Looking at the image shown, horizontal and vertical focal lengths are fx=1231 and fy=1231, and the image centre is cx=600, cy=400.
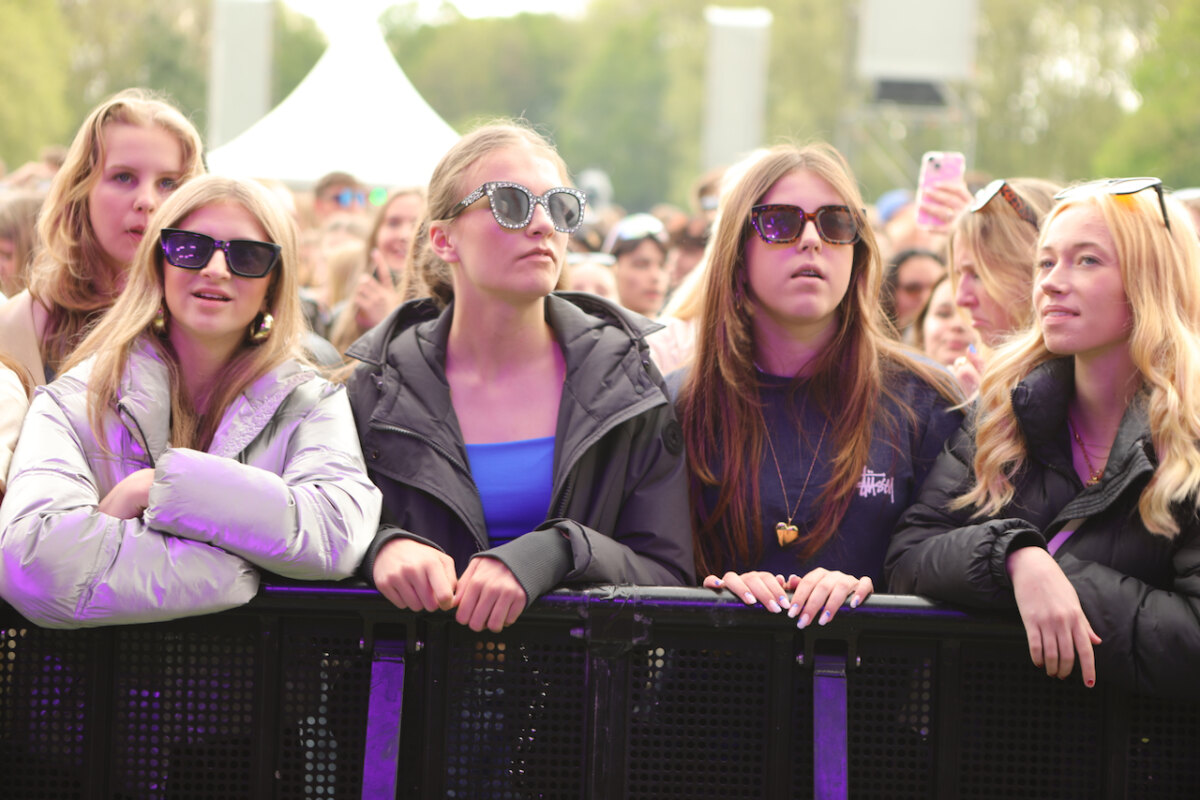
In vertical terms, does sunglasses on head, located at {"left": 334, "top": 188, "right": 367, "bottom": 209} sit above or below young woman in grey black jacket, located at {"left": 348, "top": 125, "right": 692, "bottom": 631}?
above

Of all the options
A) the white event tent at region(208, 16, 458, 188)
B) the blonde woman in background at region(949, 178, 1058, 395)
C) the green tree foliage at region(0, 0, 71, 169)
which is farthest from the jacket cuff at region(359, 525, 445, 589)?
the green tree foliage at region(0, 0, 71, 169)

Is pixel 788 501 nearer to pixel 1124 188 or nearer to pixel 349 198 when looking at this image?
pixel 1124 188

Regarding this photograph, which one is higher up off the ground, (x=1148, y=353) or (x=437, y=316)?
(x=437, y=316)

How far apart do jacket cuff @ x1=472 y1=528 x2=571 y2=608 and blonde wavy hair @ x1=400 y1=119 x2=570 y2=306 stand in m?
1.12

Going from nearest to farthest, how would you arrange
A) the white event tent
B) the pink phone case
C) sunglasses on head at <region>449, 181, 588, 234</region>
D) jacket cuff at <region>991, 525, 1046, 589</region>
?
jacket cuff at <region>991, 525, 1046, 589</region>, sunglasses on head at <region>449, 181, 588, 234</region>, the pink phone case, the white event tent

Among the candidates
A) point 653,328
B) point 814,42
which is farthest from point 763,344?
point 814,42

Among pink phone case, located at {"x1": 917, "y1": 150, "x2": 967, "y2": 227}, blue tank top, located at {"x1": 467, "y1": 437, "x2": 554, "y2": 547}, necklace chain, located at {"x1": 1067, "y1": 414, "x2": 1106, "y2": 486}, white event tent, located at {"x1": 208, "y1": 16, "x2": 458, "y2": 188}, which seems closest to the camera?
necklace chain, located at {"x1": 1067, "y1": 414, "x2": 1106, "y2": 486}

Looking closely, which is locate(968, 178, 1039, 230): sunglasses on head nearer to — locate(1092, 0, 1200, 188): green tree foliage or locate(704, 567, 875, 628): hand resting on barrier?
locate(704, 567, 875, 628): hand resting on barrier

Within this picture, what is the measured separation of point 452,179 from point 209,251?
0.72 meters

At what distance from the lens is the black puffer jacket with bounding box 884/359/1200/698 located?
8.20 feet

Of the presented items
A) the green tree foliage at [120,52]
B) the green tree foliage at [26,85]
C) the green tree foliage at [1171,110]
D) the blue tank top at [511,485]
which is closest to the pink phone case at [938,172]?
the blue tank top at [511,485]

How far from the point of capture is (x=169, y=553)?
2.49 m

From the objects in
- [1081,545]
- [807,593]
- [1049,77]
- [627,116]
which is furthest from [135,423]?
[627,116]

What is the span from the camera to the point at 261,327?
321 centimetres
